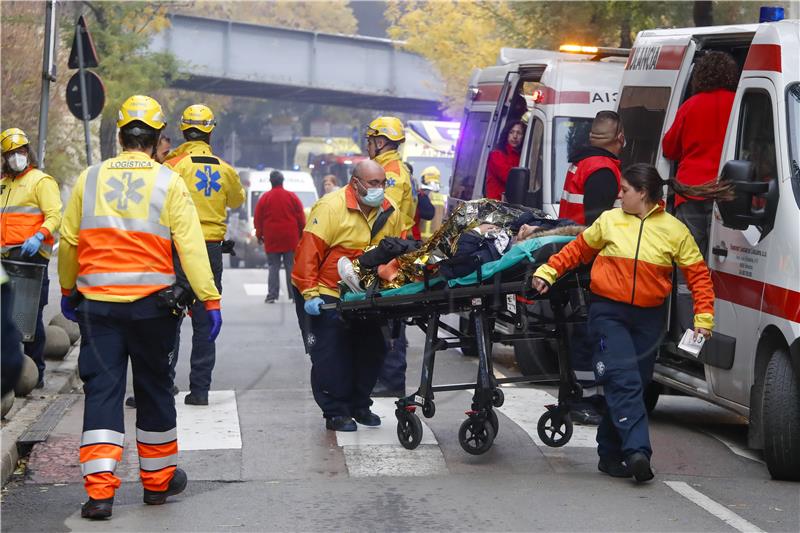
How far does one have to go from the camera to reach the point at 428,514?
7031 mm

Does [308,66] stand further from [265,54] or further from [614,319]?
[614,319]

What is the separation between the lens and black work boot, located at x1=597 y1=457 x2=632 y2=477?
311 inches

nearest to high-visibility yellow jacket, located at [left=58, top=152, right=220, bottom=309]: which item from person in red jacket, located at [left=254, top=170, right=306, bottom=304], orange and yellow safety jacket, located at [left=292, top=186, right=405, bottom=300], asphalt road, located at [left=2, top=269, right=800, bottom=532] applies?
asphalt road, located at [left=2, top=269, right=800, bottom=532]

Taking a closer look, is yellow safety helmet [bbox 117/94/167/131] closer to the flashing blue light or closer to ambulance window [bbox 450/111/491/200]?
the flashing blue light

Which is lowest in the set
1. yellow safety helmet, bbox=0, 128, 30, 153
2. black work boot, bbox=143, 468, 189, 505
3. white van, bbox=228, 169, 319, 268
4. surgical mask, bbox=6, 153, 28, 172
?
white van, bbox=228, 169, 319, 268

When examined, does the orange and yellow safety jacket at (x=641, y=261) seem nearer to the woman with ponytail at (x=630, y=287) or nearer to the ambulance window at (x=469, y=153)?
the woman with ponytail at (x=630, y=287)

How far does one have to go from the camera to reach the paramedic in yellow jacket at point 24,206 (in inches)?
417

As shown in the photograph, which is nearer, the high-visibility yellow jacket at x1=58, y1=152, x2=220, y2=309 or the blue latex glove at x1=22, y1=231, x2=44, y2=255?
the high-visibility yellow jacket at x1=58, y1=152, x2=220, y2=309

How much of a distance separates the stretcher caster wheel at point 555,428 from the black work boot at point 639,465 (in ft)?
2.89

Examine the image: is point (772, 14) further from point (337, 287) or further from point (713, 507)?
point (713, 507)

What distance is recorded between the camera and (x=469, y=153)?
597 inches

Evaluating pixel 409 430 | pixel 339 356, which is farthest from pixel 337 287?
pixel 409 430

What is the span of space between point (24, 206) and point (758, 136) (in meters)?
5.27

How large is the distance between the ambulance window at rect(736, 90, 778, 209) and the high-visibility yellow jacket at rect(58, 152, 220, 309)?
3216 millimetres
